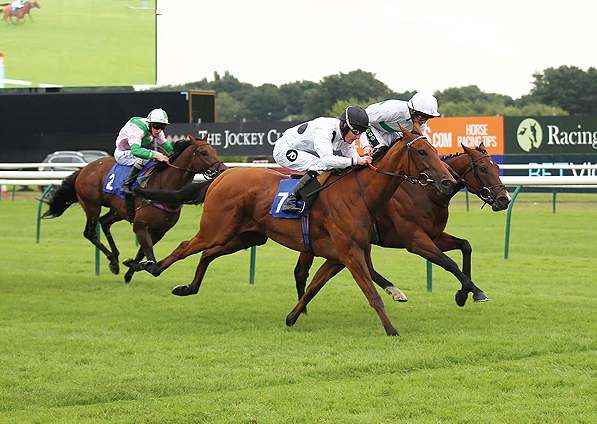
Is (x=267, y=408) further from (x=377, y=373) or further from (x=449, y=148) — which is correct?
(x=449, y=148)

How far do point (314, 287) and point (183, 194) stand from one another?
1911mm

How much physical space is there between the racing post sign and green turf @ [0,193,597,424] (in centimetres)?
1087

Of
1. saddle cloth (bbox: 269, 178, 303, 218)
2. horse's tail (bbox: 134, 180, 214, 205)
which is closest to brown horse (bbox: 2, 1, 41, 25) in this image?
horse's tail (bbox: 134, 180, 214, 205)

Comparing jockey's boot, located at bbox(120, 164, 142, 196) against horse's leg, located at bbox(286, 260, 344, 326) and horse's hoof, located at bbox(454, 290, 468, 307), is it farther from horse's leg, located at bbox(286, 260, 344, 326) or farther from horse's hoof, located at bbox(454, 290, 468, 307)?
horse's hoof, located at bbox(454, 290, 468, 307)

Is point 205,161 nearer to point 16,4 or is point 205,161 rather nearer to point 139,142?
point 139,142

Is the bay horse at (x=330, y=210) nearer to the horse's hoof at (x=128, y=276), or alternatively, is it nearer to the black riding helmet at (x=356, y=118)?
the black riding helmet at (x=356, y=118)

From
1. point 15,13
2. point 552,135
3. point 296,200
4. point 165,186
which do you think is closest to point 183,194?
point 165,186

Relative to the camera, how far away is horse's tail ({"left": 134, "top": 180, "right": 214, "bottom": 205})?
7.75m

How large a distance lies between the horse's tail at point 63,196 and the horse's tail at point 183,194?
8.49 ft

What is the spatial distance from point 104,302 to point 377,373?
3.56 metres

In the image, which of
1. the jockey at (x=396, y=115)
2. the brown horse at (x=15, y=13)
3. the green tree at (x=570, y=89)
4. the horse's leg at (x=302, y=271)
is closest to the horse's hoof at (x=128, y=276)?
the horse's leg at (x=302, y=271)

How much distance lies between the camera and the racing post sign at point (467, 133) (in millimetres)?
20781

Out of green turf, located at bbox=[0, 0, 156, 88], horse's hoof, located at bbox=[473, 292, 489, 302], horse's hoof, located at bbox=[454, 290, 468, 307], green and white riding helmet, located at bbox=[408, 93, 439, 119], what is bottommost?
horse's hoof, located at bbox=[454, 290, 468, 307]

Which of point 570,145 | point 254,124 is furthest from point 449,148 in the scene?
point 254,124
